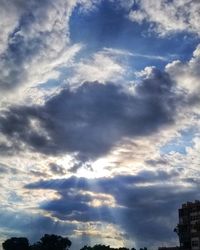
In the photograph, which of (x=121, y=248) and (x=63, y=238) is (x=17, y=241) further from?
(x=121, y=248)

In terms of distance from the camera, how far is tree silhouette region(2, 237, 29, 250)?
604ft

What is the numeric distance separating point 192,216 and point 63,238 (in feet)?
237

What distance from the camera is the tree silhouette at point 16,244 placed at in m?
184

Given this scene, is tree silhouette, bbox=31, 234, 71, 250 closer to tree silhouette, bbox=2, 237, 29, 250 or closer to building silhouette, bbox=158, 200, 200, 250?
tree silhouette, bbox=2, 237, 29, 250

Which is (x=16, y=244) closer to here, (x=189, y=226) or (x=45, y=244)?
(x=45, y=244)

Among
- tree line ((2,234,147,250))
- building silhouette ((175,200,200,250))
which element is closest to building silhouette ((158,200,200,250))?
building silhouette ((175,200,200,250))

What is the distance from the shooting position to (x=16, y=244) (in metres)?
185

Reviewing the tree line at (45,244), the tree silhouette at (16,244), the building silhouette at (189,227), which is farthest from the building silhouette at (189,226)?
the tree silhouette at (16,244)

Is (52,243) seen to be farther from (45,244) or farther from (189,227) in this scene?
(189,227)

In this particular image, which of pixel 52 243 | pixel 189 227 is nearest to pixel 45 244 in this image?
pixel 52 243

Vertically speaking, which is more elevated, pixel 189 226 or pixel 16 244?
pixel 189 226

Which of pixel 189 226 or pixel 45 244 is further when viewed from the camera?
pixel 45 244

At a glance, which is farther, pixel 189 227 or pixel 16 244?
pixel 16 244

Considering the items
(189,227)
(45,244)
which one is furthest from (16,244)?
(189,227)
